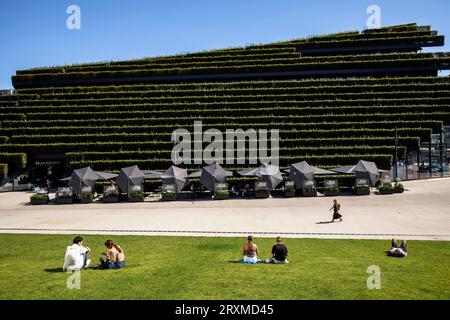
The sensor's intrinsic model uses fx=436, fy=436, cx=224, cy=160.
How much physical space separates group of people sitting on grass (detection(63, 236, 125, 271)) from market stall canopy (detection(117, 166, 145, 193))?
957 inches

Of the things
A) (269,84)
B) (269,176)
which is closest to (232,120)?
(269,84)

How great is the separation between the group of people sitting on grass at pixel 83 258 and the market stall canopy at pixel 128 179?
2431 centimetres

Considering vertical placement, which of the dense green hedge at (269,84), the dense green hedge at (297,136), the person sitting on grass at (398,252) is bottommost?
the person sitting on grass at (398,252)

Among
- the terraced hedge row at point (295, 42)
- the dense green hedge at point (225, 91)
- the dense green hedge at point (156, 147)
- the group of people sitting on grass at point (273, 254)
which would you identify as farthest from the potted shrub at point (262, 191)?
Answer: the terraced hedge row at point (295, 42)

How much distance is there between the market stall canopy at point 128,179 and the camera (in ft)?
133

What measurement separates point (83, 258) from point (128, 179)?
25.0 metres

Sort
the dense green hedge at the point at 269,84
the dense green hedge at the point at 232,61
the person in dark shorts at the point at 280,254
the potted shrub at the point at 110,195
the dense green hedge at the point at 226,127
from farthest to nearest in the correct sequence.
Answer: the dense green hedge at the point at 232,61 → the dense green hedge at the point at 269,84 → the dense green hedge at the point at 226,127 → the potted shrub at the point at 110,195 → the person in dark shorts at the point at 280,254

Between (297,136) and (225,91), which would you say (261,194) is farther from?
(225,91)

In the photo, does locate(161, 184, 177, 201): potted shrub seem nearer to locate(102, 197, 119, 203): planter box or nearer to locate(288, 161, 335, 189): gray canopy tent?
locate(102, 197, 119, 203): planter box

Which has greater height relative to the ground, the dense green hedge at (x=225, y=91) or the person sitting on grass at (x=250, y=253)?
the dense green hedge at (x=225, y=91)

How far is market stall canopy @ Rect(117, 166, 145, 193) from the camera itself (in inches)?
1598

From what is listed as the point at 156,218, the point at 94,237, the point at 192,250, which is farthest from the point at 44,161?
the point at 192,250

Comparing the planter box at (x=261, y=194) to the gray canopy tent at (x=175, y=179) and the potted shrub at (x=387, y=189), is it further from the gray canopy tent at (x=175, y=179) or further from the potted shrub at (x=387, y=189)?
the potted shrub at (x=387, y=189)
